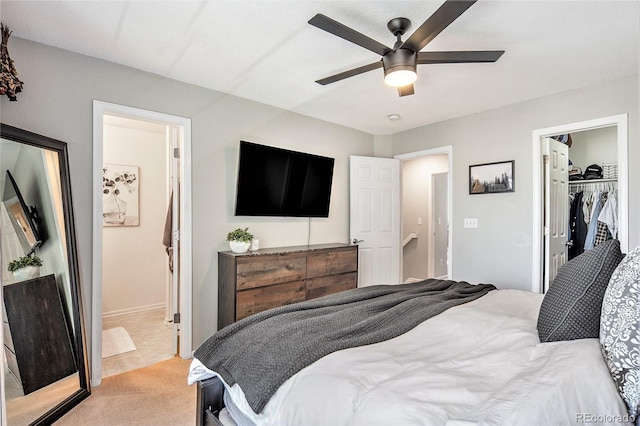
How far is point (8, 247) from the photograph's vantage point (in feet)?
6.20

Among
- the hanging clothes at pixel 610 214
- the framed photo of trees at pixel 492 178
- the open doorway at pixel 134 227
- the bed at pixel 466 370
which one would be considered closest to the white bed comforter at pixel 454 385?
the bed at pixel 466 370

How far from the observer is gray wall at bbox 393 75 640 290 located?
2881mm

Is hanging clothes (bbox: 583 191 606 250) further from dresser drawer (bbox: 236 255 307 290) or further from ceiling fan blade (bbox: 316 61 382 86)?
ceiling fan blade (bbox: 316 61 382 86)

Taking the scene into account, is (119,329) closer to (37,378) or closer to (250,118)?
(37,378)

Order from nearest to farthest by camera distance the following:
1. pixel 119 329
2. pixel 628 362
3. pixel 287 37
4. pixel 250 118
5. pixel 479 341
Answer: pixel 628 362, pixel 479 341, pixel 287 37, pixel 250 118, pixel 119 329

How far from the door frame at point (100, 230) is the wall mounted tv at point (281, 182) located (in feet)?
1.59

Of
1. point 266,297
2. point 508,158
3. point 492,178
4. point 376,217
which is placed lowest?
point 266,297

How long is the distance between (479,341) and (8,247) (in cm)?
255

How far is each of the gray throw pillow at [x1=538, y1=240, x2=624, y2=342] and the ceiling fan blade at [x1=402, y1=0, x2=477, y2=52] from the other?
1210mm

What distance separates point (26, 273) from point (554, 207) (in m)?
4.59

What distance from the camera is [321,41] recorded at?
7.40ft

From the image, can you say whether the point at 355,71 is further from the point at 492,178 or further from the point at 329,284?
the point at 492,178

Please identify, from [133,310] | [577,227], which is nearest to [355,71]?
[577,227]

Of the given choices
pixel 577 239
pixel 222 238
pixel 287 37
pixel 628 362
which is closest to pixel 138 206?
pixel 222 238
